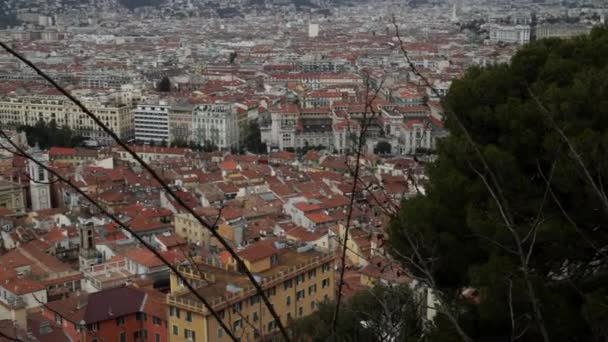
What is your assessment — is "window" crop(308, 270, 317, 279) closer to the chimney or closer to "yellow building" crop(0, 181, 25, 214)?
the chimney

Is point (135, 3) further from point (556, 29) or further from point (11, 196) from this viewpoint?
point (11, 196)

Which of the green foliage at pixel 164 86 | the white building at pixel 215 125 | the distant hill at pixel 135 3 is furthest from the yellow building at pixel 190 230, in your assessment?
the distant hill at pixel 135 3

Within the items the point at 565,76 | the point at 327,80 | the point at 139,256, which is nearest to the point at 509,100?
the point at 565,76

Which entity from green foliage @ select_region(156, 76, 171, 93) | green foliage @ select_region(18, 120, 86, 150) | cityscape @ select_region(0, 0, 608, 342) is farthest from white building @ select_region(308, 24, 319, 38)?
green foliage @ select_region(18, 120, 86, 150)

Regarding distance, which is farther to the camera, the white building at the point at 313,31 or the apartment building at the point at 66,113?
the white building at the point at 313,31

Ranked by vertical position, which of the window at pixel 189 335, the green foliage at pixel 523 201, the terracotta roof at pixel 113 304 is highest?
the green foliage at pixel 523 201

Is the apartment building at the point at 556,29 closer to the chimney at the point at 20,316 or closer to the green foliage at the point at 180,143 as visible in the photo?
the green foliage at the point at 180,143

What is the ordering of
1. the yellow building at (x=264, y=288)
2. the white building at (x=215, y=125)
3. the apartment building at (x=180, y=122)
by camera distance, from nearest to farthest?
the yellow building at (x=264, y=288) → the white building at (x=215, y=125) → the apartment building at (x=180, y=122)

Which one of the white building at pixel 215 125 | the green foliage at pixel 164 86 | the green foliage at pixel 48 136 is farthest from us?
the green foliage at pixel 164 86
